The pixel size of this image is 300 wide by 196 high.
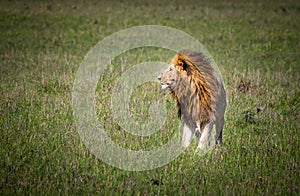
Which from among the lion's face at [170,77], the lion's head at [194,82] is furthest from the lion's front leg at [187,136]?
the lion's face at [170,77]

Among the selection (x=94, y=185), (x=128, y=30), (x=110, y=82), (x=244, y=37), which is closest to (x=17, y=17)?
(x=128, y=30)

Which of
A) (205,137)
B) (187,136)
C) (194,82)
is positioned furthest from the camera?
(187,136)

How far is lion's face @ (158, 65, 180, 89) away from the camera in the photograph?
21.0 ft

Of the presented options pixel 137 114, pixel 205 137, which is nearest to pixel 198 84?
pixel 205 137

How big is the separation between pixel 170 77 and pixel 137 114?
1428mm

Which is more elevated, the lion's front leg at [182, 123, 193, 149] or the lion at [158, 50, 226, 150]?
the lion at [158, 50, 226, 150]

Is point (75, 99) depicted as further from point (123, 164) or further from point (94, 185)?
point (94, 185)

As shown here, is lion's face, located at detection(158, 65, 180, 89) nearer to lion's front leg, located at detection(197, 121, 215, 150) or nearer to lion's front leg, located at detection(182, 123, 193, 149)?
lion's front leg, located at detection(182, 123, 193, 149)

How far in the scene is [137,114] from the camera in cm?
769

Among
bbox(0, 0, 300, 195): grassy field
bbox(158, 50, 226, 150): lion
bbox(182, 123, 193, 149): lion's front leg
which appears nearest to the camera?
bbox(0, 0, 300, 195): grassy field

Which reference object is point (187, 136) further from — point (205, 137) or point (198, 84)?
point (198, 84)

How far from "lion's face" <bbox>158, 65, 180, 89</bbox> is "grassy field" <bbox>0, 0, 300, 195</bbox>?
2.55ft

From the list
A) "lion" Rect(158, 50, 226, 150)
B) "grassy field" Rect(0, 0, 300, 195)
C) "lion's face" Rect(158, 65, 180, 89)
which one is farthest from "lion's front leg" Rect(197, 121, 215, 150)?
"lion's face" Rect(158, 65, 180, 89)

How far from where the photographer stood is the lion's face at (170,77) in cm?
641
